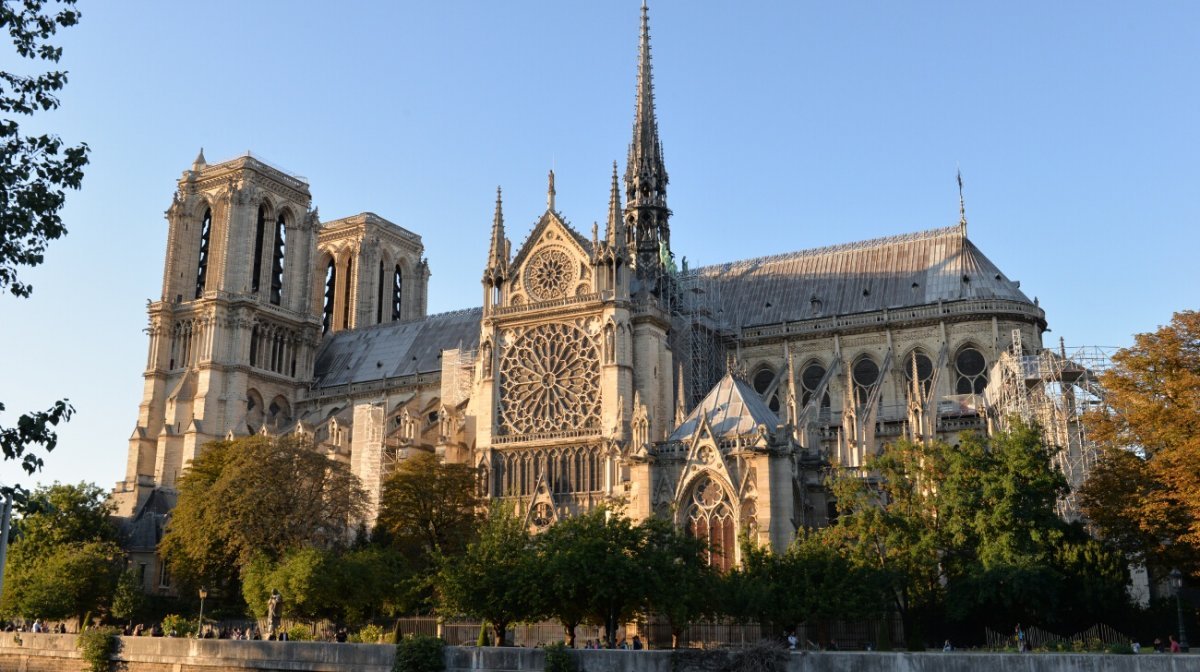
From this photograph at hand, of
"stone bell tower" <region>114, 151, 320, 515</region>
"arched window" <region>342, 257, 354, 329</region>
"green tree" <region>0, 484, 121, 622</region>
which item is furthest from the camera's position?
"arched window" <region>342, 257, 354, 329</region>

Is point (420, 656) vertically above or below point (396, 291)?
below

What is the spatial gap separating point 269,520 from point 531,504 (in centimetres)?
1022

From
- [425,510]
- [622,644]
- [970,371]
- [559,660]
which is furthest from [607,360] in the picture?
[559,660]

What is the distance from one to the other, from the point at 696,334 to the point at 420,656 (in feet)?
95.9

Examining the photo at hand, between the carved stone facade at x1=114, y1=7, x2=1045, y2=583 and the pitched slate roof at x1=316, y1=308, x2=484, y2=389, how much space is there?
19 centimetres

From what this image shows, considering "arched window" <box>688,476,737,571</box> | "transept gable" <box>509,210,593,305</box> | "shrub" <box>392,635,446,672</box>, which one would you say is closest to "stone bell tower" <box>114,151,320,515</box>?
"transept gable" <box>509,210,593,305</box>

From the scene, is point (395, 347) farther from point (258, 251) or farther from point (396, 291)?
point (396, 291)

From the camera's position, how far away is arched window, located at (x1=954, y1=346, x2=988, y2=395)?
5328 cm

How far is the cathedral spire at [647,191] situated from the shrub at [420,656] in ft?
108

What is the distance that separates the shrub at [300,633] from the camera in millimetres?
38344

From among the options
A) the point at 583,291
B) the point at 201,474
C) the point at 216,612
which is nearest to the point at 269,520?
the point at 216,612

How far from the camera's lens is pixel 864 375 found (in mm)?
56125

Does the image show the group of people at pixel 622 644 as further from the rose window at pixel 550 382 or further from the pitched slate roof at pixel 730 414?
the rose window at pixel 550 382

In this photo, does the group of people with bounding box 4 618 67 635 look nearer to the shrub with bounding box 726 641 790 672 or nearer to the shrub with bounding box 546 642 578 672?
the shrub with bounding box 546 642 578 672
